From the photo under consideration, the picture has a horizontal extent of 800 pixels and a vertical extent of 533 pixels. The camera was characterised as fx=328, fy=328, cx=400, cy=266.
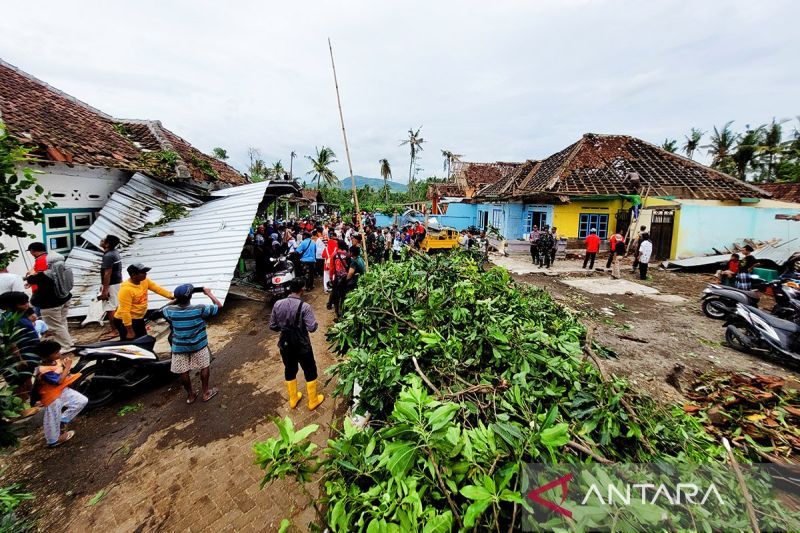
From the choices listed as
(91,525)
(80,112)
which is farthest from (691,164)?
(80,112)

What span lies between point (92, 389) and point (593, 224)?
59.4 feet

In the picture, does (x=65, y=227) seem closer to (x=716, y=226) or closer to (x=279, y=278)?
(x=279, y=278)

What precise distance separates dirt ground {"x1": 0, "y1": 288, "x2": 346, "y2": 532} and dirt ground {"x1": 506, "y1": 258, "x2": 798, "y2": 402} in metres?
3.48

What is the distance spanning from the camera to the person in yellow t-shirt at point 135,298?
183 inches

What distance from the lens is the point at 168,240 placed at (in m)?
7.96

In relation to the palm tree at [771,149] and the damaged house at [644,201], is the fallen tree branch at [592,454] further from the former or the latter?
the palm tree at [771,149]

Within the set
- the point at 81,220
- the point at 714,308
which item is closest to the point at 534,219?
the point at 714,308

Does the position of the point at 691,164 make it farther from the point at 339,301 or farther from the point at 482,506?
the point at 482,506

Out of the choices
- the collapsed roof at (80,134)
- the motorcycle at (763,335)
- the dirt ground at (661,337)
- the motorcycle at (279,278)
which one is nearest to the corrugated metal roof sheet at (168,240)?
the collapsed roof at (80,134)

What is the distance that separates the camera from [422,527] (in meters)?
1.34

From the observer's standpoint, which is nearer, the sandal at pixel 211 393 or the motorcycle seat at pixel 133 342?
the motorcycle seat at pixel 133 342

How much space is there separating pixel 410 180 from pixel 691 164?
35912 mm

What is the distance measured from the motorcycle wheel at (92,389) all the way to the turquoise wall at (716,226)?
18016mm

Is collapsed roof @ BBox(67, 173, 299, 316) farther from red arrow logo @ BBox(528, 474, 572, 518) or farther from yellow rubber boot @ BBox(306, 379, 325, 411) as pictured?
red arrow logo @ BBox(528, 474, 572, 518)
